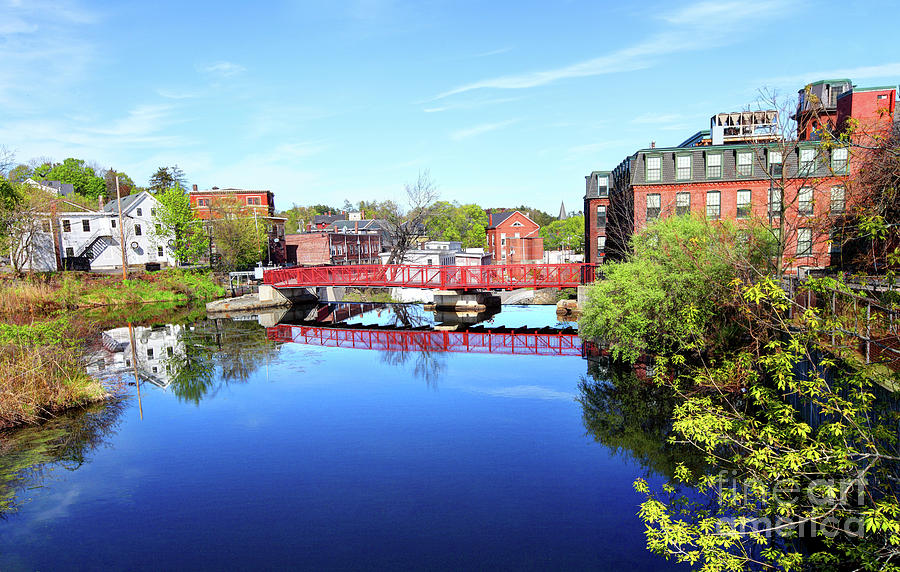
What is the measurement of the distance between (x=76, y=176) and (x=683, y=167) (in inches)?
3768

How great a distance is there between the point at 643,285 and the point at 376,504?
12785mm

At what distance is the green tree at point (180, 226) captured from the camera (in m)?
55.2

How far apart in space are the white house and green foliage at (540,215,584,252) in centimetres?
6259

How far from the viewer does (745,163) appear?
112 ft

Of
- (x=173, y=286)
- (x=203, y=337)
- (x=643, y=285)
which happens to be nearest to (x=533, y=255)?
(x=173, y=286)

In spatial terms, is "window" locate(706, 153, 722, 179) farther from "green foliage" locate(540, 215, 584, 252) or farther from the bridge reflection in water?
"green foliage" locate(540, 215, 584, 252)

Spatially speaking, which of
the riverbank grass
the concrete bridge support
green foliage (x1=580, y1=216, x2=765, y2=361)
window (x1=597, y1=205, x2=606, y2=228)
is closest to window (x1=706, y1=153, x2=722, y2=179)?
window (x1=597, y1=205, x2=606, y2=228)

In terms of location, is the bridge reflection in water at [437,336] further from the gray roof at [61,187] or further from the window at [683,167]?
the gray roof at [61,187]

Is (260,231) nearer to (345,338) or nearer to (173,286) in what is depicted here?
(173,286)

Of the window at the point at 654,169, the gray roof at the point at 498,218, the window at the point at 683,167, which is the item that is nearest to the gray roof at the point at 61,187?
the gray roof at the point at 498,218

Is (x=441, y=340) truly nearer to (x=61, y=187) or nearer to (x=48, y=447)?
(x=48, y=447)

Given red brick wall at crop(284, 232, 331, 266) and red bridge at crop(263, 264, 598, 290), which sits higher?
red brick wall at crop(284, 232, 331, 266)

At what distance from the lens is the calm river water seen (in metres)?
10.5

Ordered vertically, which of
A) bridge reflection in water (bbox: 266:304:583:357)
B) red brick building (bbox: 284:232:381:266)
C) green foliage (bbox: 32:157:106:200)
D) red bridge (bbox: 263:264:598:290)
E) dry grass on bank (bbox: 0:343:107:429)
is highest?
green foliage (bbox: 32:157:106:200)
